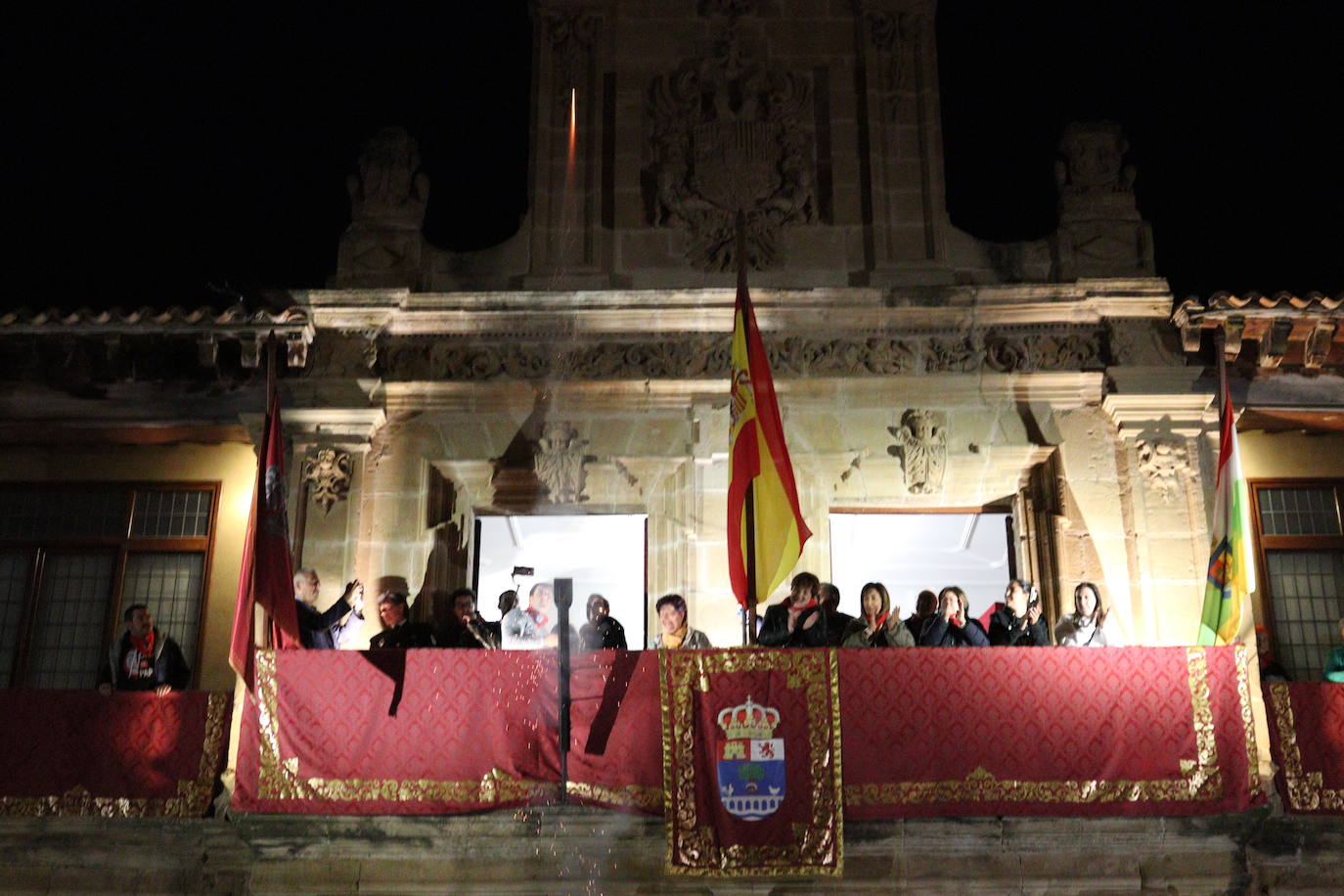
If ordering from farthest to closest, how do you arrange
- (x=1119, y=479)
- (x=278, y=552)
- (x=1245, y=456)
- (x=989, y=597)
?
1. (x=989, y=597)
2. (x=1245, y=456)
3. (x=1119, y=479)
4. (x=278, y=552)

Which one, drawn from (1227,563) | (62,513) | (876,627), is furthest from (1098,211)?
(62,513)

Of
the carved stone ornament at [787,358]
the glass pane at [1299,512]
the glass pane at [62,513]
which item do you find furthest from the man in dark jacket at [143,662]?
the glass pane at [1299,512]

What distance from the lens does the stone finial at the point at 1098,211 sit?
42.8ft

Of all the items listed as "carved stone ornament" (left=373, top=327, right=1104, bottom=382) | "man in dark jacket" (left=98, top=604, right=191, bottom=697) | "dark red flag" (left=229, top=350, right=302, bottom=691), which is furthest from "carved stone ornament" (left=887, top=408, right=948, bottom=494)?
"man in dark jacket" (left=98, top=604, right=191, bottom=697)

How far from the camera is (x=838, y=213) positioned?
13.5 m

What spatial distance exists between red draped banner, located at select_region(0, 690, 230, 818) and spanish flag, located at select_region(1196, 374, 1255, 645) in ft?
24.8

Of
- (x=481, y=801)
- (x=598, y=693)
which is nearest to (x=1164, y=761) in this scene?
(x=598, y=693)

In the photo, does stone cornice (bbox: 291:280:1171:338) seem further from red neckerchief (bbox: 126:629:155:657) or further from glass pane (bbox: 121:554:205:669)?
red neckerchief (bbox: 126:629:155:657)

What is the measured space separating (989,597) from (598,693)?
25.3ft

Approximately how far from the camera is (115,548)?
13305mm

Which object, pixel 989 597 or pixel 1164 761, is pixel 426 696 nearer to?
pixel 1164 761

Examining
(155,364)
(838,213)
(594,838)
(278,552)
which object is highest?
(838,213)

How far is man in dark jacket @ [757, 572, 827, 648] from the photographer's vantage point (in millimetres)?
10672

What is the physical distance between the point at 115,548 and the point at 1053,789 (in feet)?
27.5
